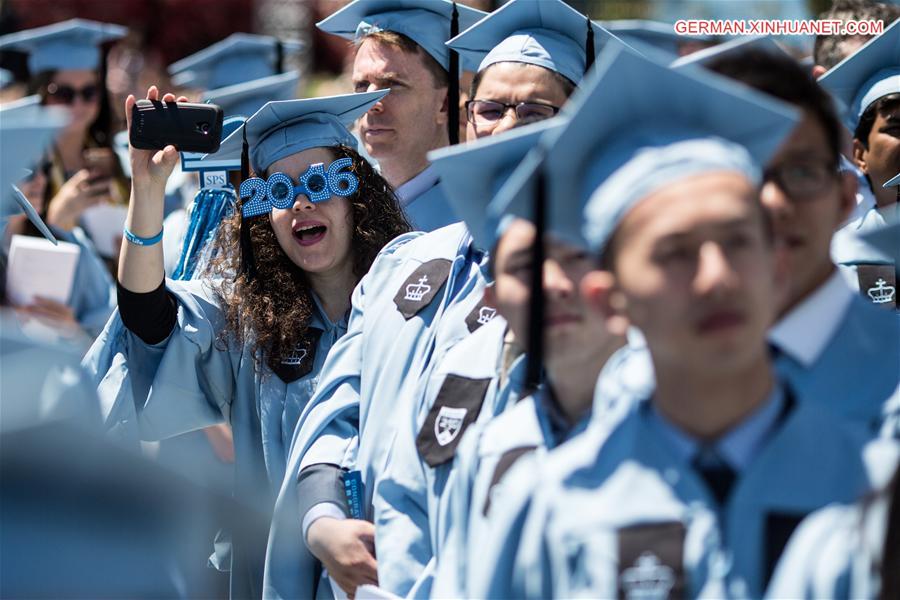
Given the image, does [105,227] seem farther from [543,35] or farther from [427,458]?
[427,458]

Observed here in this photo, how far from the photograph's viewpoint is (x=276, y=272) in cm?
429

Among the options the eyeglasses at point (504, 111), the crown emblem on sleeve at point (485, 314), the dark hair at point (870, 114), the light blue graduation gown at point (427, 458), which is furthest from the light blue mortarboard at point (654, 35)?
the light blue graduation gown at point (427, 458)

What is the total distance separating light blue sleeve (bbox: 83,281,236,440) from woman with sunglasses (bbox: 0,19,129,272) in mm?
3392

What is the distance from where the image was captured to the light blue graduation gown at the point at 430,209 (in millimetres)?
4988

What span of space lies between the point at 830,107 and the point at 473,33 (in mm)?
2112

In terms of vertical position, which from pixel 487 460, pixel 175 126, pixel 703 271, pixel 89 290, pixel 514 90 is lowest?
pixel 89 290

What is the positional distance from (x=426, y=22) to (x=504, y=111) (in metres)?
1.32

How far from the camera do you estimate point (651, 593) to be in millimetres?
2207

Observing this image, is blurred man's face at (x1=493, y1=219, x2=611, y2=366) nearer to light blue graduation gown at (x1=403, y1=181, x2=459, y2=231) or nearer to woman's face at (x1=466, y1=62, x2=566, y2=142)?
woman's face at (x1=466, y1=62, x2=566, y2=142)

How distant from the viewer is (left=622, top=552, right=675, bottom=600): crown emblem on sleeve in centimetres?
220

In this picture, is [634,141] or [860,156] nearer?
[634,141]

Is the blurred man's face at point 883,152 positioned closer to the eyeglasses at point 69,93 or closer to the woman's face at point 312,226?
the woman's face at point 312,226

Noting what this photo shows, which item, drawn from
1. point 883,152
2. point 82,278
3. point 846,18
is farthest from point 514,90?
point 82,278

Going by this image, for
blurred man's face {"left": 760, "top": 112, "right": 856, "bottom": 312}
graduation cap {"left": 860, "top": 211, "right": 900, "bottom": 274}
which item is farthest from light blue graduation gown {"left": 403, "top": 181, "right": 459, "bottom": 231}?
graduation cap {"left": 860, "top": 211, "right": 900, "bottom": 274}
